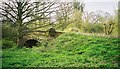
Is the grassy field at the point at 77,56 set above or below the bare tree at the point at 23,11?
below

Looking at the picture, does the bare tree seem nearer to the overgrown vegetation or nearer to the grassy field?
the overgrown vegetation

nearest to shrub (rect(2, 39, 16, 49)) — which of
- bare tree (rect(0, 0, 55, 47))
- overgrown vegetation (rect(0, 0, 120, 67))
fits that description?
overgrown vegetation (rect(0, 0, 120, 67))

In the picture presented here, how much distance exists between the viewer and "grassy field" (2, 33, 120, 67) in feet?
24.4

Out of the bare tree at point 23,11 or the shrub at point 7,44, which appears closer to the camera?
the bare tree at point 23,11

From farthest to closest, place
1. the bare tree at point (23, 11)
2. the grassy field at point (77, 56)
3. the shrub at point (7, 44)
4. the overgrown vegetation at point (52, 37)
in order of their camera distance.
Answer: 1. the shrub at point (7, 44)
2. the bare tree at point (23, 11)
3. the overgrown vegetation at point (52, 37)
4. the grassy field at point (77, 56)

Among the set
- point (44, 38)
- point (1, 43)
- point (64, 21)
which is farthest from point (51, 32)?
point (1, 43)

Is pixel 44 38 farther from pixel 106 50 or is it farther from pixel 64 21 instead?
pixel 106 50

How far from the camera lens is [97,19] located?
1584 centimetres

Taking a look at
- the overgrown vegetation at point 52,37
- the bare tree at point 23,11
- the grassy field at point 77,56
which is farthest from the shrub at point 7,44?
the grassy field at point 77,56

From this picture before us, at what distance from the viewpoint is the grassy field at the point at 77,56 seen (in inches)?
292

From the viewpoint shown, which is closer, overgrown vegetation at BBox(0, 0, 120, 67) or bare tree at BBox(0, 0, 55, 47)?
overgrown vegetation at BBox(0, 0, 120, 67)

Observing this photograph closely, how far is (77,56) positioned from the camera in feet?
28.1

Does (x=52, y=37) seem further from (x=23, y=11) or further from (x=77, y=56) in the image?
(x=77, y=56)

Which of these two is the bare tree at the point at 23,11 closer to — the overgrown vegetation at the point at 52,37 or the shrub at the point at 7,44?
the overgrown vegetation at the point at 52,37
